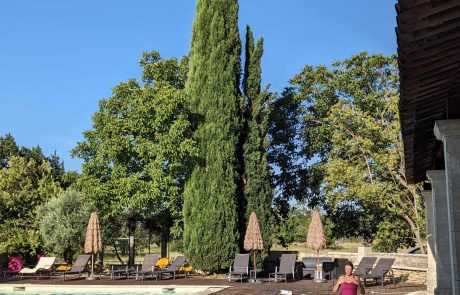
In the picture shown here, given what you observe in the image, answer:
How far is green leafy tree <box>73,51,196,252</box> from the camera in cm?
2116

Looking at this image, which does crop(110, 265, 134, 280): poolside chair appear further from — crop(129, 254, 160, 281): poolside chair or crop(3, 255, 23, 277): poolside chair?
crop(3, 255, 23, 277): poolside chair

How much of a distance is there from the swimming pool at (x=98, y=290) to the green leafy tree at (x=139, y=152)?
16.0ft

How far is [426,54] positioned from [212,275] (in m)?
18.4

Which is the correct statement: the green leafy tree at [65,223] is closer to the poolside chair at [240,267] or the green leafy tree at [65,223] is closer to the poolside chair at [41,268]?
the poolside chair at [41,268]

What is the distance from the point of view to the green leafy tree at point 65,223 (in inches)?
957

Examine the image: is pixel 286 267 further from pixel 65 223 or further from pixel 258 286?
pixel 65 223

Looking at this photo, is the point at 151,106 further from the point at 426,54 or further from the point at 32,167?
the point at 426,54

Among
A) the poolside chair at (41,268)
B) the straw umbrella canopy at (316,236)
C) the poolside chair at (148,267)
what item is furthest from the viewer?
the poolside chair at (41,268)

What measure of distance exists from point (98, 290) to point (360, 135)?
47.1 feet

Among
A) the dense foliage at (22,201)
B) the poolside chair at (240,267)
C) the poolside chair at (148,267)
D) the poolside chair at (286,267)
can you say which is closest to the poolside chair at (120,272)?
the poolside chair at (148,267)

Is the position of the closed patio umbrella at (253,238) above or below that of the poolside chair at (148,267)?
above

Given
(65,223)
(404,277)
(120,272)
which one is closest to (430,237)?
(404,277)

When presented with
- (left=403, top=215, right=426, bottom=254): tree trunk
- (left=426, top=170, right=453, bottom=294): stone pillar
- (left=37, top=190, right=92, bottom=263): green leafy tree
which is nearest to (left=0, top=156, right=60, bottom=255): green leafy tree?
(left=37, top=190, right=92, bottom=263): green leafy tree

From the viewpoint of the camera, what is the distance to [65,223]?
24.4m
